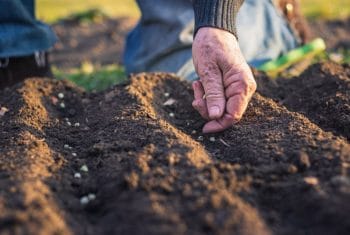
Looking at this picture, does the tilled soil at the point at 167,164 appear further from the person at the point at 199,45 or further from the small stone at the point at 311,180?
the person at the point at 199,45

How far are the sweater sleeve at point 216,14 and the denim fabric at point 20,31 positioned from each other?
4.11ft

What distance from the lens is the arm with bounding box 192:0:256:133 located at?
2.39 metres

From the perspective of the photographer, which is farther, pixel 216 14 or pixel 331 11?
pixel 331 11

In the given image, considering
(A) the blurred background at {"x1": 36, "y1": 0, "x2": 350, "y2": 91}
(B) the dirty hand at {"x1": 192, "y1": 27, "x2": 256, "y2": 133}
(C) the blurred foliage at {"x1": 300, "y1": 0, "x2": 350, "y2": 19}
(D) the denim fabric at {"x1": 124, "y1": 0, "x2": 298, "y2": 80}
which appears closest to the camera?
(B) the dirty hand at {"x1": 192, "y1": 27, "x2": 256, "y2": 133}

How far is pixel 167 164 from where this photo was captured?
6.48 ft

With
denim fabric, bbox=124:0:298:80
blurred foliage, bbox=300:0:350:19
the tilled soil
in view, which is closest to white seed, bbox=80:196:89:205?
the tilled soil

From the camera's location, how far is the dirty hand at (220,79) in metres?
2.38

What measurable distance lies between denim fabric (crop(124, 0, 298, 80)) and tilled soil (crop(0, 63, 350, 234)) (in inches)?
35.2

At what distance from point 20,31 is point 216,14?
142 centimetres

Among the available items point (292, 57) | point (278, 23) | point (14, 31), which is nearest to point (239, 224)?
point (14, 31)

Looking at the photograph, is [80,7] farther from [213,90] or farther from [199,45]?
[213,90]

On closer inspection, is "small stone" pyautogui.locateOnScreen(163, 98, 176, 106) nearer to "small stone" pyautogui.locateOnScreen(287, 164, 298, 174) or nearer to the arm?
the arm

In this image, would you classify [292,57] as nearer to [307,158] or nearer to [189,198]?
[307,158]

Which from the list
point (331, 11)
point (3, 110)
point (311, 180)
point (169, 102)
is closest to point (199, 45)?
point (169, 102)
